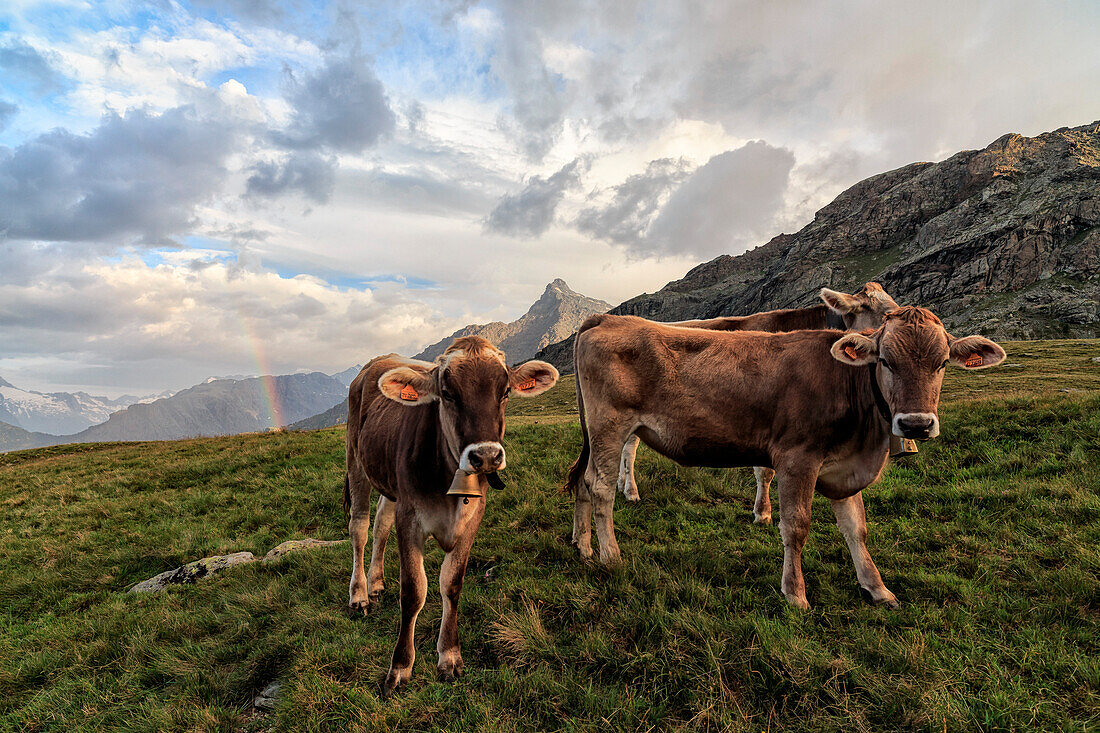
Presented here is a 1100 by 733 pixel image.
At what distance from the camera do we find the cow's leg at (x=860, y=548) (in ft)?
16.0

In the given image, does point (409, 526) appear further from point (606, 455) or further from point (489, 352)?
point (606, 455)

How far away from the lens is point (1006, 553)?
5336mm

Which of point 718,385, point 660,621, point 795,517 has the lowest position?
point 660,621

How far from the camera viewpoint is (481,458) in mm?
3939

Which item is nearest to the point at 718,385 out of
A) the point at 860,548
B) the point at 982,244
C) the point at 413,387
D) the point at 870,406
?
the point at 870,406

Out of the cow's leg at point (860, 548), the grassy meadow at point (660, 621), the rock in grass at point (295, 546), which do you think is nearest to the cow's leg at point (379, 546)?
the grassy meadow at point (660, 621)

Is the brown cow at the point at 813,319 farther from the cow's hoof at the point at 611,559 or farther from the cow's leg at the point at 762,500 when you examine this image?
the cow's hoof at the point at 611,559

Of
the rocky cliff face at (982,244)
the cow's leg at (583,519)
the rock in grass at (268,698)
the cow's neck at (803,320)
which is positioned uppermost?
the rocky cliff face at (982,244)

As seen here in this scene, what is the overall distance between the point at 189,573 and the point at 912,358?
35.3ft

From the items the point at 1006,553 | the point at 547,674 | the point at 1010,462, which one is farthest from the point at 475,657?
the point at 1010,462

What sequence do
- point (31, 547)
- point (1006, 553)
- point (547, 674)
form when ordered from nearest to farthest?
point (547, 674)
point (1006, 553)
point (31, 547)

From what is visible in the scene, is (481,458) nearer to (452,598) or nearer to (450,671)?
(452,598)

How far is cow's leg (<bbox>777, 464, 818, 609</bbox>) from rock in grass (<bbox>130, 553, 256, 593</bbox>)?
8.28m

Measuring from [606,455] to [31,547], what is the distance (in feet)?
43.5
